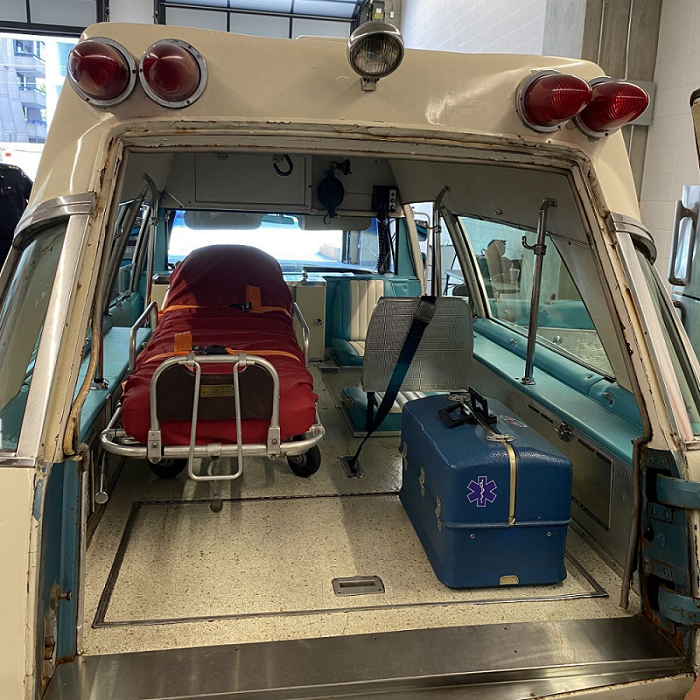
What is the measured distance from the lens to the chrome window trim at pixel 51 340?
5.17 ft

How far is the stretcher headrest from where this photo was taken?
387cm

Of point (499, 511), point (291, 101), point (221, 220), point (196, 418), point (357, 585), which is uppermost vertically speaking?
point (291, 101)

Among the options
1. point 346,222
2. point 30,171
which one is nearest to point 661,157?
point 346,222

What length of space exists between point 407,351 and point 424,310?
0.74 feet

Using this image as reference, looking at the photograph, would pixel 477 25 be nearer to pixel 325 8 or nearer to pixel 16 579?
pixel 325 8

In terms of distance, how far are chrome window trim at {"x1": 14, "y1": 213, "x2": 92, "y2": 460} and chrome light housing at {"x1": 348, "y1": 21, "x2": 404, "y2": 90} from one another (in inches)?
33.8

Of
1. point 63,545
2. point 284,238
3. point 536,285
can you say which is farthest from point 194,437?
point 284,238

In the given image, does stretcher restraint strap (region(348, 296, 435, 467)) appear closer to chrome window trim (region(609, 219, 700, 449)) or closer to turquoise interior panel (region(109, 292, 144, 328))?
chrome window trim (region(609, 219, 700, 449))

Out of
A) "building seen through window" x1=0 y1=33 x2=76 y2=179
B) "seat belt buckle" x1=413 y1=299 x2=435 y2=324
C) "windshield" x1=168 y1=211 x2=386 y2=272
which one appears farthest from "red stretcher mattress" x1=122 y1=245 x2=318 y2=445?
"building seen through window" x1=0 y1=33 x2=76 y2=179

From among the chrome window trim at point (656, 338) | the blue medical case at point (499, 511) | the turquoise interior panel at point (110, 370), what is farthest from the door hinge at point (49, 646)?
the chrome window trim at point (656, 338)

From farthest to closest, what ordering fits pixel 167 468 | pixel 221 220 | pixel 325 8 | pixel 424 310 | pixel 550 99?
pixel 325 8
pixel 221 220
pixel 424 310
pixel 167 468
pixel 550 99

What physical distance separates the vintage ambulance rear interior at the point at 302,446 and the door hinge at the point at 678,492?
102mm

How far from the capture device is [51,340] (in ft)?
5.47

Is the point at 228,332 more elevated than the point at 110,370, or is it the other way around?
the point at 228,332
